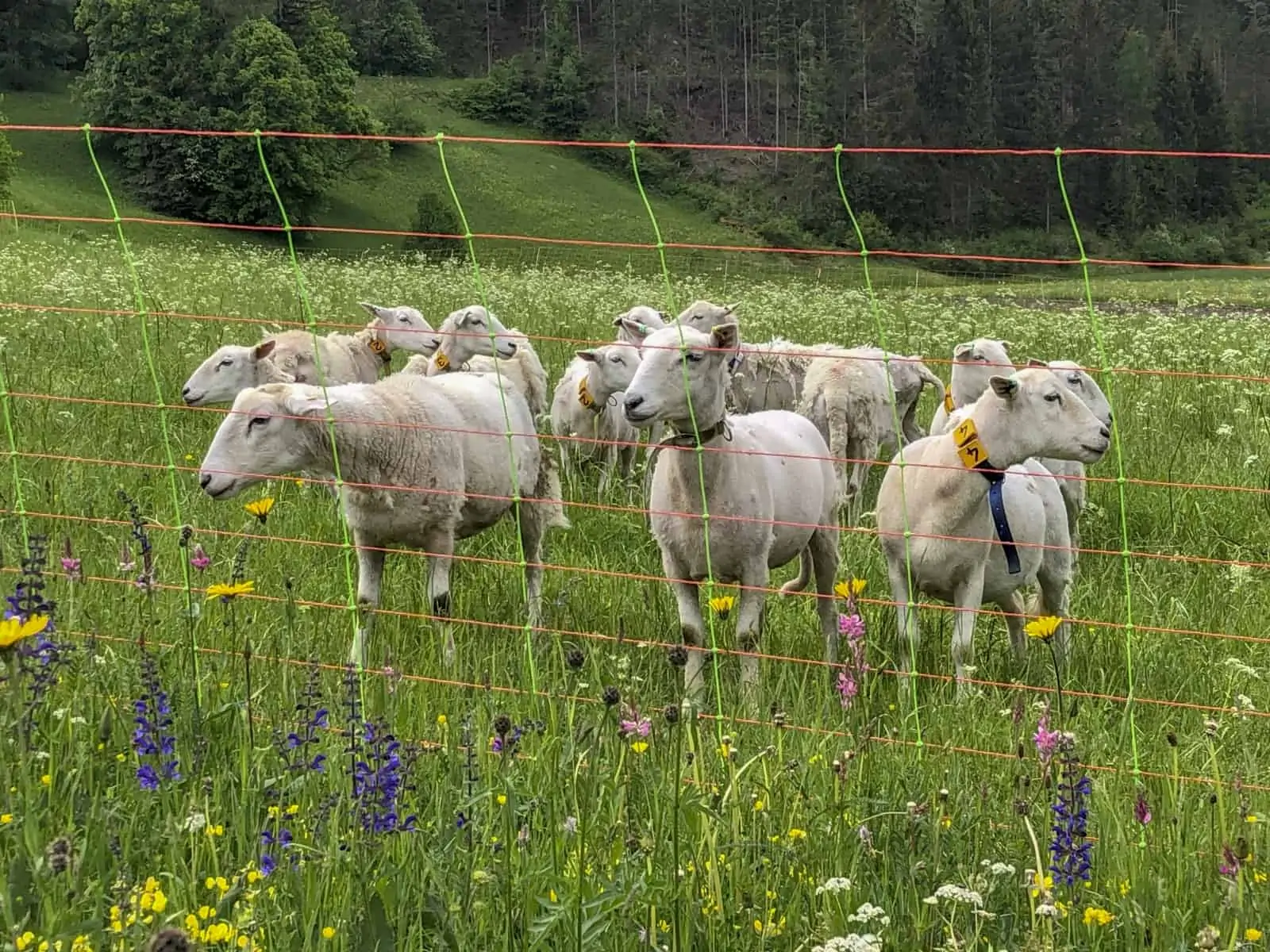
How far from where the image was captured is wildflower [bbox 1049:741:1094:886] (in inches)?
95.6

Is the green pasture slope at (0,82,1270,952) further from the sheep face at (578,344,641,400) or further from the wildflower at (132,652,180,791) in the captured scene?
the sheep face at (578,344,641,400)

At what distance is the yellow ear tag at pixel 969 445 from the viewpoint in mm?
5930

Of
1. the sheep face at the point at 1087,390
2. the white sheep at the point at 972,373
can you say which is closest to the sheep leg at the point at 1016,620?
the sheep face at the point at 1087,390

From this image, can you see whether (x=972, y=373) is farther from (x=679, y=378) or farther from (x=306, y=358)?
(x=306, y=358)

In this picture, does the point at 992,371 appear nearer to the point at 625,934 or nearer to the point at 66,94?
the point at 625,934

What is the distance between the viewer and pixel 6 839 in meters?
2.78

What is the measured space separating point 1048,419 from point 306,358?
5.83 metres

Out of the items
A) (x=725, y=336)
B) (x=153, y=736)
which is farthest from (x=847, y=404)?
(x=153, y=736)

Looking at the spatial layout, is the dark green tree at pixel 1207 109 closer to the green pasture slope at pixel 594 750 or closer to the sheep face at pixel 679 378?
the green pasture slope at pixel 594 750

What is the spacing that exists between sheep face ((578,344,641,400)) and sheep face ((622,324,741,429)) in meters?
3.91

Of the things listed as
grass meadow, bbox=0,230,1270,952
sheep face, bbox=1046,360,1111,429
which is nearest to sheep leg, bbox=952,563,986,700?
grass meadow, bbox=0,230,1270,952

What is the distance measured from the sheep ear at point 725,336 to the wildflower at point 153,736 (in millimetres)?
3195

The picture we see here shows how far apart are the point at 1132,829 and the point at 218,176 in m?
51.9

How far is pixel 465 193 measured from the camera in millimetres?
60188
